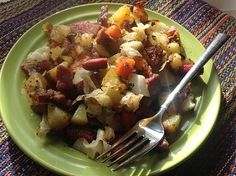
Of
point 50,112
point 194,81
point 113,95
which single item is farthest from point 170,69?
point 50,112

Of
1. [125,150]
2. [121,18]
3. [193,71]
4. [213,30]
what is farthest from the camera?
[213,30]

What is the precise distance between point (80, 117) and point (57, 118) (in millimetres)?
54

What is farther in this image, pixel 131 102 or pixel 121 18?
pixel 121 18

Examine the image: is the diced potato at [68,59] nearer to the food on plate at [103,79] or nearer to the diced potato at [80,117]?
the food on plate at [103,79]

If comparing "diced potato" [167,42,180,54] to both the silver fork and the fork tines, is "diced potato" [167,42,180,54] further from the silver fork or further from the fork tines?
the fork tines

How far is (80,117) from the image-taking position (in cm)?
91

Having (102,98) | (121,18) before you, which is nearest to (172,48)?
(121,18)

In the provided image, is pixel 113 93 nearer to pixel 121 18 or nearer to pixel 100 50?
pixel 100 50

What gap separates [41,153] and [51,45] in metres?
0.34

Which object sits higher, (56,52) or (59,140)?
(56,52)

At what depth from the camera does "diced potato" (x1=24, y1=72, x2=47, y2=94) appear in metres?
0.96

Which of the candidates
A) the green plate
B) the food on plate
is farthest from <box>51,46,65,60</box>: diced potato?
the green plate

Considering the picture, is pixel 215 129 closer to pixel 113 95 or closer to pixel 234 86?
pixel 234 86

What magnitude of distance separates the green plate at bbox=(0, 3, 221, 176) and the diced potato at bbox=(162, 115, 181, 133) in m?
0.03
